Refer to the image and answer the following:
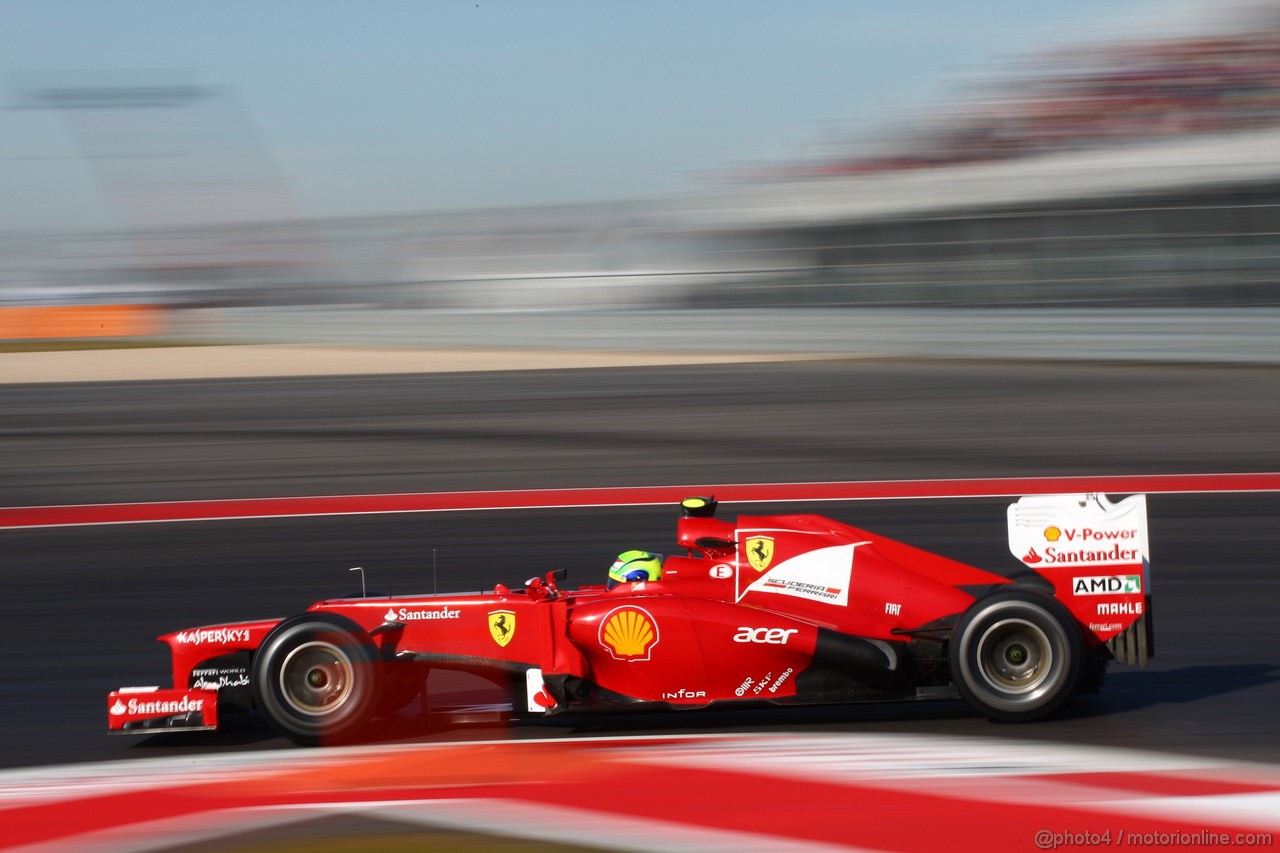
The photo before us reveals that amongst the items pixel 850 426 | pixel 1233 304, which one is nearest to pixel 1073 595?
pixel 850 426

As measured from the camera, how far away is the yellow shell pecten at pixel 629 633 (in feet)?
12.4

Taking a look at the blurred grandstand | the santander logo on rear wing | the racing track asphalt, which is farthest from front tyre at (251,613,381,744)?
the blurred grandstand

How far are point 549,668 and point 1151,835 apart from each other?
161 centimetres

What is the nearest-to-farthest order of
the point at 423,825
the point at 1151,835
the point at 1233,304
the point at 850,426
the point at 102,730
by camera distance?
the point at 1151,835
the point at 423,825
the point at 102,730
the point at 850,426
the point at 1233,304

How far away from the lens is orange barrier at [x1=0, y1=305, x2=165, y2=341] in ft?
89.4

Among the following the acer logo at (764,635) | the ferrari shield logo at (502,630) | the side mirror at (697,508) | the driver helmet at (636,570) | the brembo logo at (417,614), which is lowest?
the acer logo at (764,635)

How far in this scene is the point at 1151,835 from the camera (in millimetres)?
3021

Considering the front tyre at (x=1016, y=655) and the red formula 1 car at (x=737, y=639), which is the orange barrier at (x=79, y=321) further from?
the front tyre at (x=1016, y=655)

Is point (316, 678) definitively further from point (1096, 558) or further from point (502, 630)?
point (1096, 558)

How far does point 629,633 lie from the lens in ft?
12.5

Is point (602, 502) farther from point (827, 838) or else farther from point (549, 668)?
point (827, 838)

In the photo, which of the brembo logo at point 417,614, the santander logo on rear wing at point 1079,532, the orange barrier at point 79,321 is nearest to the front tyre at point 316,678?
the brembo logo at point 417,614

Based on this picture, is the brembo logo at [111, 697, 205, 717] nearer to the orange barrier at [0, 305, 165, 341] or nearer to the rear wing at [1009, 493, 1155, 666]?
the rear wing at [1009, 493, 1155, 666]

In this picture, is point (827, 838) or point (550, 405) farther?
point (550, 405)
